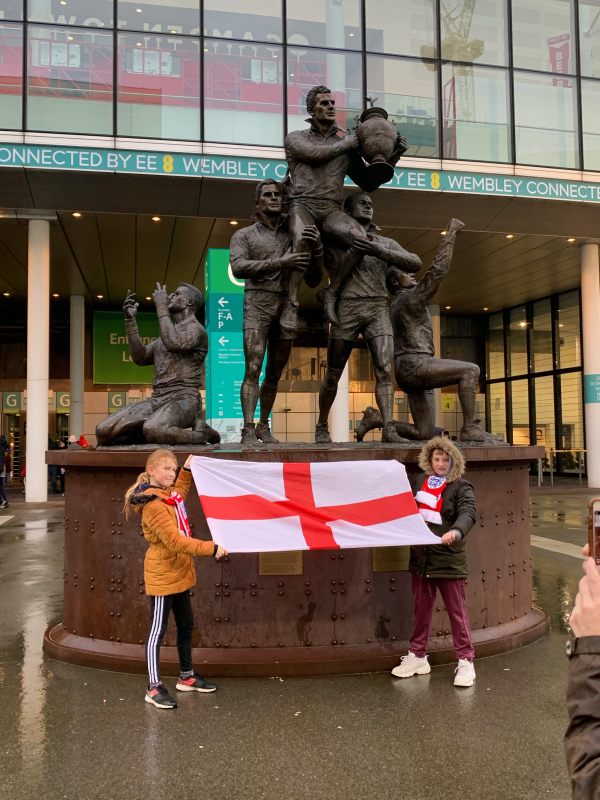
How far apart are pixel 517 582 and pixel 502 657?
28.0 inches

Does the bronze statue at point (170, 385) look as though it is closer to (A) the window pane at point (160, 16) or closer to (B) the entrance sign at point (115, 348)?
(A) the window pane at point (160, 16)

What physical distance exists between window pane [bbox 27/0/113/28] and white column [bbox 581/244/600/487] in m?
15.3

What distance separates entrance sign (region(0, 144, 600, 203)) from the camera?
16531mm

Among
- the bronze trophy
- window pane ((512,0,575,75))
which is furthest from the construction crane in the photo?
the bronze trophy

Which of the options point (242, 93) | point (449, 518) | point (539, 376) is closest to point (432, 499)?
point (449, 518)

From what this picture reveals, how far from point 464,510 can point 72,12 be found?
18.0 m

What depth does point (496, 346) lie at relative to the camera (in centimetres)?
3566

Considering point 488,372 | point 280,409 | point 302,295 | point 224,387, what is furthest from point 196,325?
point 488,372

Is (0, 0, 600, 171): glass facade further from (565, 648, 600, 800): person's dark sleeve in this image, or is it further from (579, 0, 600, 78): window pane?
(565, 648, 600, 800): person's dark sleeve

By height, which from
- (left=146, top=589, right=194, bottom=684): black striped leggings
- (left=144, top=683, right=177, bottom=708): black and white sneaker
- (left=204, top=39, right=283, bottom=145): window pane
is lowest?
(left=144, top=683, right=177, bottom=708): black and white sneaker

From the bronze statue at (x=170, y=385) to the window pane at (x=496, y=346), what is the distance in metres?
30.8

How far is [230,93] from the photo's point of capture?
1809 centimetres

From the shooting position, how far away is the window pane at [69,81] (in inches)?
675

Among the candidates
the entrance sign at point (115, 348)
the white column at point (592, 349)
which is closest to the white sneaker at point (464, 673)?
the white column at point (592, 349)
